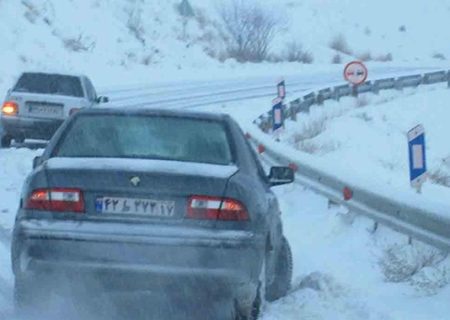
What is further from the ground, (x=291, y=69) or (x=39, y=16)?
(x=39, y=16)

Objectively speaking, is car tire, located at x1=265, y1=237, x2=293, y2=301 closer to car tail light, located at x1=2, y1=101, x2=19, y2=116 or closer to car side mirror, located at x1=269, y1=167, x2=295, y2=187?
car side mirror, located at x1=269, y1=167, x2=295, y2=187

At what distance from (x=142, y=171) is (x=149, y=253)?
52cm

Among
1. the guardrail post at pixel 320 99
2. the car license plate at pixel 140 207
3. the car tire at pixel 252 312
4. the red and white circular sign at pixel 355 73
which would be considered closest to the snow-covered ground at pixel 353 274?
the car tire at pixel 252 312

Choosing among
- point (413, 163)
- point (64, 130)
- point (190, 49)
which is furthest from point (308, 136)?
point (190, 49)

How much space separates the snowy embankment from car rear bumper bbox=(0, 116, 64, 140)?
11.6 feet

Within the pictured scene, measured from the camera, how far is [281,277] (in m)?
8.99

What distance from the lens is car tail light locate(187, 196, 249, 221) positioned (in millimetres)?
7160

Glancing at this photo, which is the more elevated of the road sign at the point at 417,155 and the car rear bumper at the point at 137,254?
the car rear bumper at the point at 137,254

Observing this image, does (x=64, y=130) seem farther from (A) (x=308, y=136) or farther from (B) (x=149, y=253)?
(A) (x=308, y=136)

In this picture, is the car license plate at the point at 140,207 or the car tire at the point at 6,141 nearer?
the car license plate at the point at 140,207

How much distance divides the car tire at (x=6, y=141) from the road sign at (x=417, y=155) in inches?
347

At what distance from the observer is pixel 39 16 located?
152ft

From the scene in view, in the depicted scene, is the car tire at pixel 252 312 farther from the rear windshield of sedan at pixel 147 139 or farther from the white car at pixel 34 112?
the white car at pixel 34 112

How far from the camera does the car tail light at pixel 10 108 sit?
1984 centimetres
